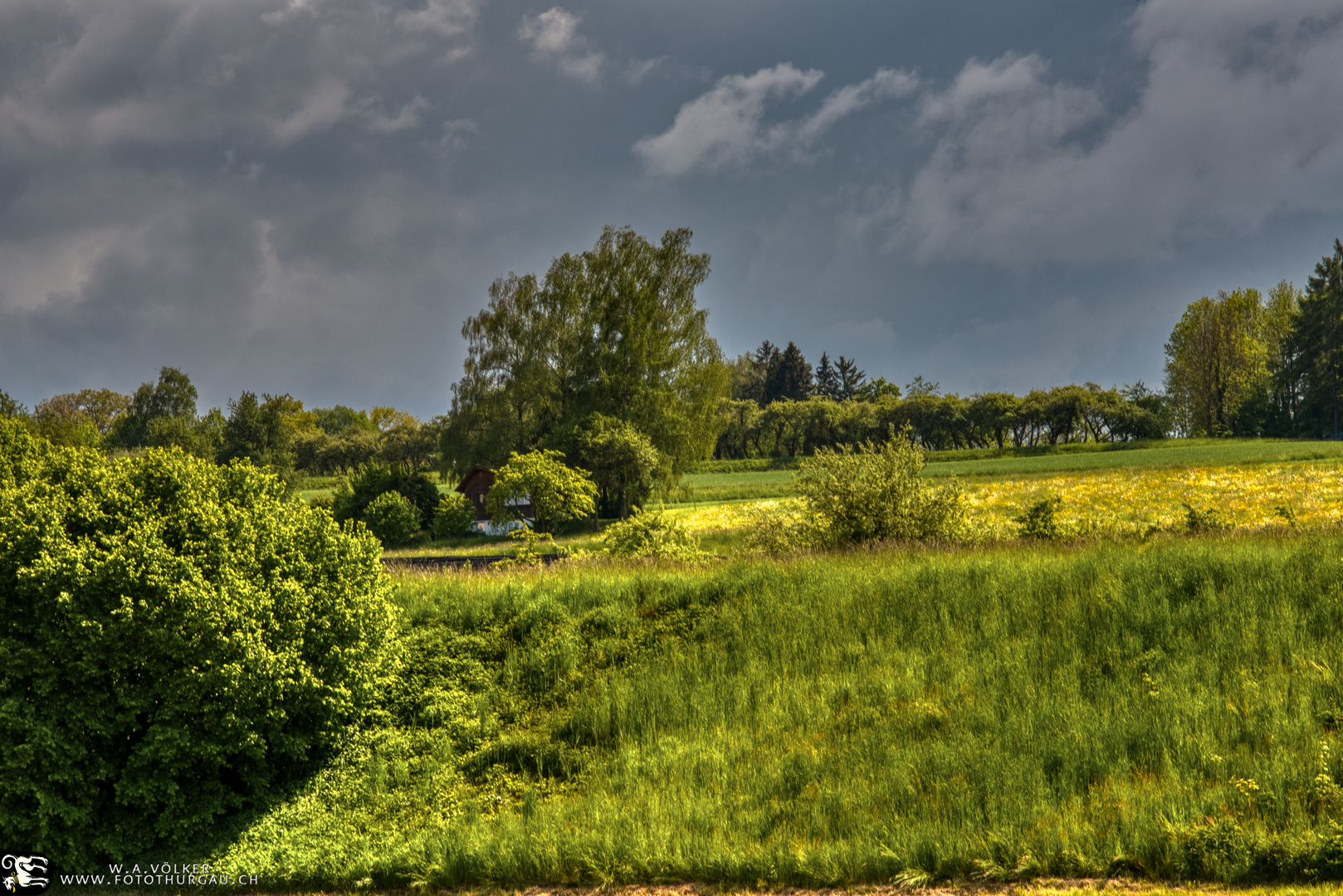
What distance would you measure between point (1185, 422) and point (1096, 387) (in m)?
10.8

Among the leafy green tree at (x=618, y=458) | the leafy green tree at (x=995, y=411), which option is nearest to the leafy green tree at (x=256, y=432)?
the leafy green tree at (x=618, y=458)

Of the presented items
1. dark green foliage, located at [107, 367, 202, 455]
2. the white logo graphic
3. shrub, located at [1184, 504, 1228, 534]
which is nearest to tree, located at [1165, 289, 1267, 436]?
shrub, located at [1184, 504, 1228, 534]

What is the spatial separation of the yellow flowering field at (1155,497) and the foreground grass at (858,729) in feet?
25.6

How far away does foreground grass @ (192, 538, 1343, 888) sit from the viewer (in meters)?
7.86

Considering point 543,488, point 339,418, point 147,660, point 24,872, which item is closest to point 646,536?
point 147,660

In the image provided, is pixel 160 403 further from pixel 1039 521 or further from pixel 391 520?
pixel 1039 521

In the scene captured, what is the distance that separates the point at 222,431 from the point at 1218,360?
10345 cm

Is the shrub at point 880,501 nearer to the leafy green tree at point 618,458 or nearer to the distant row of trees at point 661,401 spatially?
the distant row of trees at point 661,401

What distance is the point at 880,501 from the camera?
61.3 feet

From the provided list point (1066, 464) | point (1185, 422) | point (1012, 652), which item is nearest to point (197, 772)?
point (1012, 652)

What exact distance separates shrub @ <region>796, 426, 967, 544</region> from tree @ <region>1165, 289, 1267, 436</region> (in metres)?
83.4

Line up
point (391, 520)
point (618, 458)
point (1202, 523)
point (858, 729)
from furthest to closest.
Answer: point (391, 520)
point (618, 458)
point (1202, 523)
point (858, 729)

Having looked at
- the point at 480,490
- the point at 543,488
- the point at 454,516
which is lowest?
the point at 454,516

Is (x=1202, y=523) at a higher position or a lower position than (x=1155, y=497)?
higher
